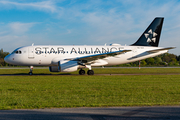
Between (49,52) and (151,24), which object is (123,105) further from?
(151,24)

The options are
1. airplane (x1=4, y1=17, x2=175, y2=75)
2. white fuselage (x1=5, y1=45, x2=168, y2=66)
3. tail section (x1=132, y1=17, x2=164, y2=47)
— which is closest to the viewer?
airplane (x1=4, y1=17, x2=175, y2=75)

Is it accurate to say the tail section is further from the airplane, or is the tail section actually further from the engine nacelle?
the engine nacelle

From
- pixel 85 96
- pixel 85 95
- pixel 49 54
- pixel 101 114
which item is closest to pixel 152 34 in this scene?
pixel 49 54

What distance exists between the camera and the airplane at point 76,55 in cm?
2478

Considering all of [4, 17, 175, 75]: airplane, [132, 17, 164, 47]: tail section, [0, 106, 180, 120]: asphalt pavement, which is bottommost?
[0, 106, 180, 120]: asphalt pavement

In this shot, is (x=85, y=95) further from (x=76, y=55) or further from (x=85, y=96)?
(x=76, y=55)

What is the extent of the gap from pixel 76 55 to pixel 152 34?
12109 mm

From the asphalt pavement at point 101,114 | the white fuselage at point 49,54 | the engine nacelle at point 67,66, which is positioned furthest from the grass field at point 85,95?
the white fuselage at point 49,54

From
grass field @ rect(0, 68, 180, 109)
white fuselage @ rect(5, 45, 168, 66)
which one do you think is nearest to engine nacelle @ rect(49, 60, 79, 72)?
white fuselage @ rect(5, 45, 168, 66)

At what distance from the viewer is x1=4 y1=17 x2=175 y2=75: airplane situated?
24781mm

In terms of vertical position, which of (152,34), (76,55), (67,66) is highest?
(152,34)

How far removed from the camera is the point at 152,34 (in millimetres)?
29297

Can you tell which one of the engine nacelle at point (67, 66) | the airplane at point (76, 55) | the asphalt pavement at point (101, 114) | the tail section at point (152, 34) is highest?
the tail section at point (152, 34)

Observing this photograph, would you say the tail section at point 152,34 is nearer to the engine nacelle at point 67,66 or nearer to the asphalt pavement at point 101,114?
the engine nacelle at point 67,66
